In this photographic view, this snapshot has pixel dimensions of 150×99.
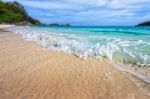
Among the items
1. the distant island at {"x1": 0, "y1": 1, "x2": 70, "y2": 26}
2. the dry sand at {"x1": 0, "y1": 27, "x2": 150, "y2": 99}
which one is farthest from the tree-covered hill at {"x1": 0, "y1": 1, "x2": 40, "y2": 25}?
the dry sand at {"x1": 0, "y1": 27, "x2": 150, "y2": 99}

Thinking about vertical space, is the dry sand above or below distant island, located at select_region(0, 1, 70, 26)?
above

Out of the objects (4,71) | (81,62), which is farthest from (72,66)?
(4,71)

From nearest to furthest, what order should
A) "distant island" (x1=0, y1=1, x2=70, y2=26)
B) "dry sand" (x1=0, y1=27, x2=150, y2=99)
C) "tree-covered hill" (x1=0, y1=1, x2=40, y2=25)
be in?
"dry sand" (x1=0, y1=27, x2=150, y2=99) → "distant island" (x1=0, y1=1, x2=70, y2=26) → "tree-covered hill" (x1=0, y1=1, x2=40, y2=25)

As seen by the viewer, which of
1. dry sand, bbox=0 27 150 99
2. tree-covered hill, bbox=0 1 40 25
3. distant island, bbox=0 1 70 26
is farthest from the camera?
tree-covered hill, bbox=0 1 40 25

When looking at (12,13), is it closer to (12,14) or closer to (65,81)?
(12,14)

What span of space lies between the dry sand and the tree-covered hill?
283 ft

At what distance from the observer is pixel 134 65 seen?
7000 mm

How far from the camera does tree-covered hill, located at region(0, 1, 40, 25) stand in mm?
94681

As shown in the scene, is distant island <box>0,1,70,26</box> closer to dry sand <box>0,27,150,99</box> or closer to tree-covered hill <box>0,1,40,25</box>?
tree-covered hill <box>0,1,40,25</box>

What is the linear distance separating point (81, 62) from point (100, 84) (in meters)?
2.37

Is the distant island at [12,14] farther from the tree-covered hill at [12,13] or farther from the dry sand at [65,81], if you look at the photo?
the dry sand at [65,81]

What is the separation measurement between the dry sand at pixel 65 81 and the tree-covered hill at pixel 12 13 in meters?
86.2

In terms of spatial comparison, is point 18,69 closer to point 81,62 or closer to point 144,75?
point 81,62

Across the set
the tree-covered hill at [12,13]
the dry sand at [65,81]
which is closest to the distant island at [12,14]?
the tree-covered hill at [12,13]
